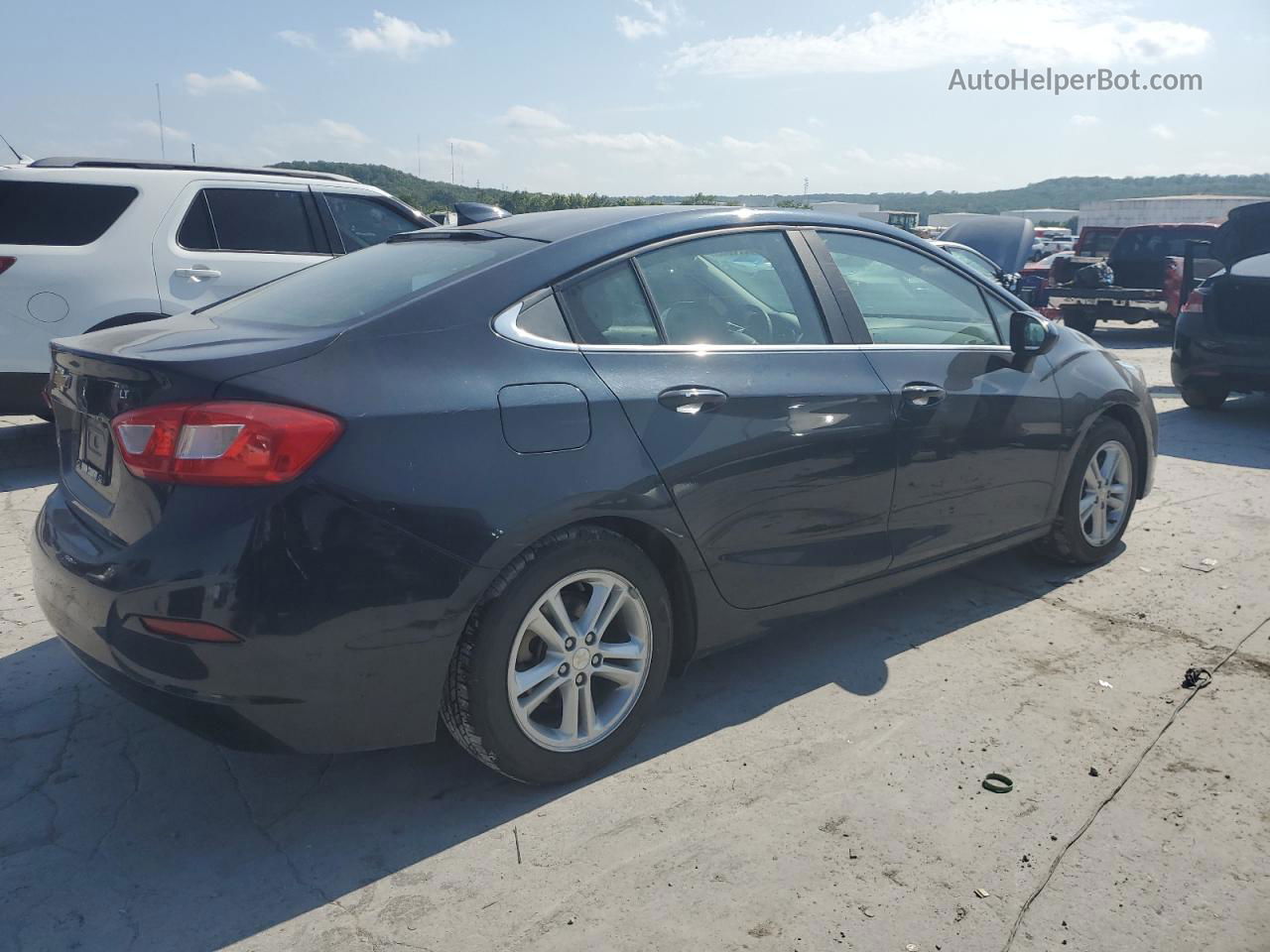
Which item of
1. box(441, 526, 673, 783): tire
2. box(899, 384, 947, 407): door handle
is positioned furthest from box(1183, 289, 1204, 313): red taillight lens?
box(441, 526, 673, 783): tire

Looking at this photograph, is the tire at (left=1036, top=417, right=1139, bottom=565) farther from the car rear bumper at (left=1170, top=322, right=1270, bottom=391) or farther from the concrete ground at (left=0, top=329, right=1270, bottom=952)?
the car rear bumper at (left=1170, top=322, right=1270, bottom=391)

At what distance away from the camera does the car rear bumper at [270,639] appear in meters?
2.38

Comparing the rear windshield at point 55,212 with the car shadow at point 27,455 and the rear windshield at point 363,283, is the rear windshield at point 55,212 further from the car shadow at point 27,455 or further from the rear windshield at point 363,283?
the rear windshield at point 363,283

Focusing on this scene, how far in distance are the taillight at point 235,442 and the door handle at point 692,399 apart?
0.98 m

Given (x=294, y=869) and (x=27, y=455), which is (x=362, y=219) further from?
(x=294, y=869)

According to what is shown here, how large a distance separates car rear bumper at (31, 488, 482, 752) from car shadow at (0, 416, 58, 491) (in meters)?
4.19

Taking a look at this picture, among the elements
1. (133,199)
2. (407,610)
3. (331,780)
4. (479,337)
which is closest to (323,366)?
(479,337)

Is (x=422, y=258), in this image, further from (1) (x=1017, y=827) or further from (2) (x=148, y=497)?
(1) (x=1017, y=827)

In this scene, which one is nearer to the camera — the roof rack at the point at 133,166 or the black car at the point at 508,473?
the black car at the point at 508,473

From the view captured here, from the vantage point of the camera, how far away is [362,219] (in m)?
7.76

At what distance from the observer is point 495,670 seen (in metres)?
2.69

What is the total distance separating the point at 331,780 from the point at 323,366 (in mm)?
1259

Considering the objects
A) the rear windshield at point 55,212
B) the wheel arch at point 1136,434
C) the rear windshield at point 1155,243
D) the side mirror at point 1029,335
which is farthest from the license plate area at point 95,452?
the rear windshield at point 1155,243

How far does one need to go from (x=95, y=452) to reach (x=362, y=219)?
539cm
